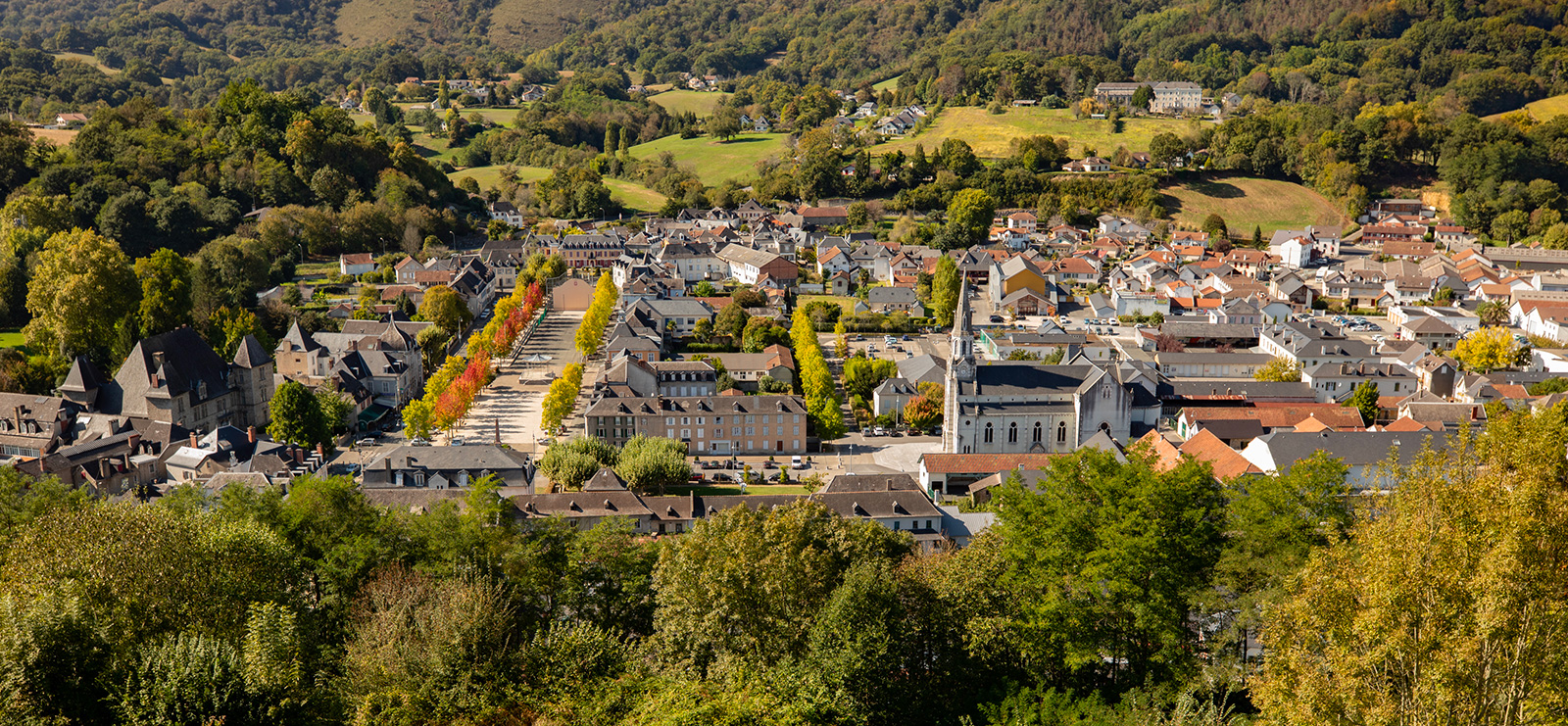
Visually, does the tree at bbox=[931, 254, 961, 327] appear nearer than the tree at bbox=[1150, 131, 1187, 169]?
Yes

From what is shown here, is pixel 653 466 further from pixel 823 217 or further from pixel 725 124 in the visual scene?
pixel 725 124

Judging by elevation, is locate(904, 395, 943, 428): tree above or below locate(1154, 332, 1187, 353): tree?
above

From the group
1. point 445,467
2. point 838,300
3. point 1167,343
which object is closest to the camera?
point 445,467

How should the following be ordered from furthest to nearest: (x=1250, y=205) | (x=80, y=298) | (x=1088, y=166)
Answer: (x=1088, y=166)
(x=1250, y=205)
(x=80, y=298)

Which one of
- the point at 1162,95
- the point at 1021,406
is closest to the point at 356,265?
the point at 1021,406

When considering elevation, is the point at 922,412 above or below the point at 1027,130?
below

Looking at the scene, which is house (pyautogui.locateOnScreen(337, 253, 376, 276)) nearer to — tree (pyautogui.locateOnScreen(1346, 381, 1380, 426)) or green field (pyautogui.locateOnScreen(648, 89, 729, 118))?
tree (pyautogui.locateOnScreen(1346, 381, 1380, 426))

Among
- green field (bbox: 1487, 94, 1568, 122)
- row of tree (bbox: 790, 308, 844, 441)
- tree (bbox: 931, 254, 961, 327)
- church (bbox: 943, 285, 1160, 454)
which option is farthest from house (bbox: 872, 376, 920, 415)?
green field (bbox: 1487, 94, 1568, 122)

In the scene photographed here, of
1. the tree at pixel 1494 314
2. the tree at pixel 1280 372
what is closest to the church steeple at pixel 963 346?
the tree at pixel 1280 372
